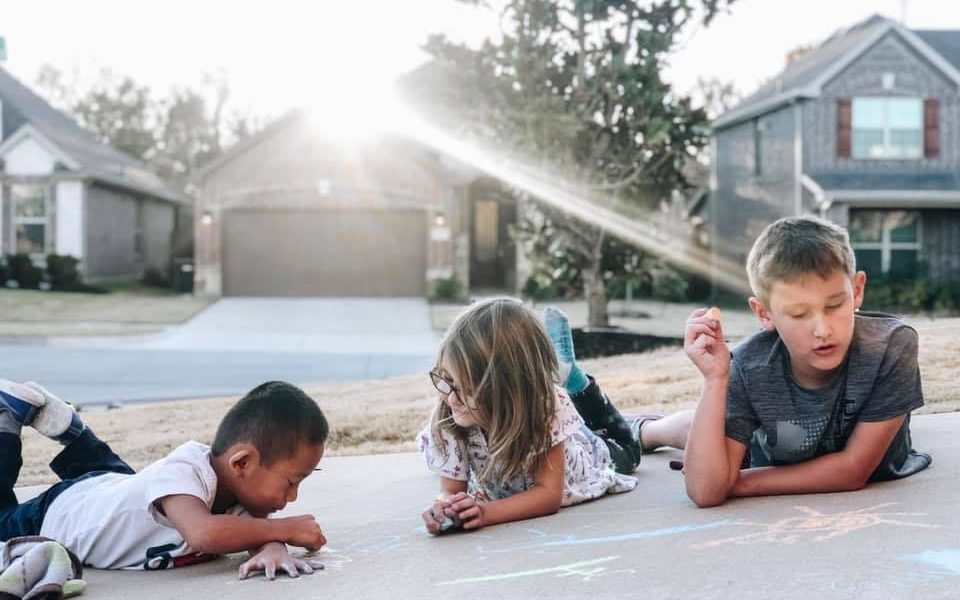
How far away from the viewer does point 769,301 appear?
10.2 feet

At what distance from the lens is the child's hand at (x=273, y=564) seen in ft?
9.40

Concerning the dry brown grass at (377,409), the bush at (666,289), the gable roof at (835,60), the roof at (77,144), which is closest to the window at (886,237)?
the gable roof at (835,60)

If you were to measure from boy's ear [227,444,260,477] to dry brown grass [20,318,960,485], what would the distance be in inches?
113

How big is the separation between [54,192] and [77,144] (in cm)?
327

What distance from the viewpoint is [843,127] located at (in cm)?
2264

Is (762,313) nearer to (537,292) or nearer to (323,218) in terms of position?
(537,292)

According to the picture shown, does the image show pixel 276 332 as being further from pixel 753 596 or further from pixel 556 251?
pixel 753 596

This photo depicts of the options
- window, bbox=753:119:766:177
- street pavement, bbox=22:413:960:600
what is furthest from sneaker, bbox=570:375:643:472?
window, bbox=753:119:766:177

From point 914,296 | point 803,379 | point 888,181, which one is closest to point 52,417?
point 803,379

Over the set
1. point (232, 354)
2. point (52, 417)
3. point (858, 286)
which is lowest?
point (232, 354)

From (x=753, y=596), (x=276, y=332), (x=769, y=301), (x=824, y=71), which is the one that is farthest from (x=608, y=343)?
(x=824, y=71)

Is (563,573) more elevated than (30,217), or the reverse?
(30,217)

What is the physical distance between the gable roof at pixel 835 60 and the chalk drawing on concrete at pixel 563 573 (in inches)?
845

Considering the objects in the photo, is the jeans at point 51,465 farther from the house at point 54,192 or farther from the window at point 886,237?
the house at point 54,192
